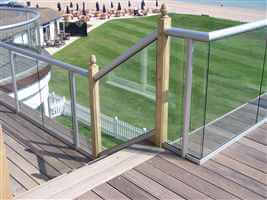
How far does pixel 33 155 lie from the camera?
4801mm

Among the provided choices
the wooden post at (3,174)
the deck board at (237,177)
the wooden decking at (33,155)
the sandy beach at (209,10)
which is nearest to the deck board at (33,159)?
the wooden decking at (33,155)

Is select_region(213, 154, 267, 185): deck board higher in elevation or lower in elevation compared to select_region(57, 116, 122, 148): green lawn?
higher

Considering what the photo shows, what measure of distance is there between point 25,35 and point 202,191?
6.08 metres

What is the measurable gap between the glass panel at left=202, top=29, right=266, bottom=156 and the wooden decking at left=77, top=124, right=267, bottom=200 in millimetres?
240

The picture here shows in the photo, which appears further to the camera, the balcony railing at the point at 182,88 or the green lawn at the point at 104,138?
the green lawn at the point at 104,138

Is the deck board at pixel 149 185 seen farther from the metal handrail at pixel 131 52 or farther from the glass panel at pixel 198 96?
the metal handrail at pixel 131 52

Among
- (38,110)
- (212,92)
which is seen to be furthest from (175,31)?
(38,110)

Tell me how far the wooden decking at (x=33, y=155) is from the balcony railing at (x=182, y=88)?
1.48 ft

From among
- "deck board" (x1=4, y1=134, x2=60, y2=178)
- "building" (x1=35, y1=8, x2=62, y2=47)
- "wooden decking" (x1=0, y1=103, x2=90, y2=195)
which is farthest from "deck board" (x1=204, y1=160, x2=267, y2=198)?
"building" (x1=35, y1=8, x2=62, y2=47)

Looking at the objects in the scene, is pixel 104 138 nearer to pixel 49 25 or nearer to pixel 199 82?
pixel 199 82

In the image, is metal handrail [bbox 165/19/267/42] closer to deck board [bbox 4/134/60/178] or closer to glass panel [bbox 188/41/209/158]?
glass panel [bbox 188/41/209/158]

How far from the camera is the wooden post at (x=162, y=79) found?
11.5 feet

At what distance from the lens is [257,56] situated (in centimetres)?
413

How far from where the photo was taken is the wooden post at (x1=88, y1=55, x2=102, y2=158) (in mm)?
4246
